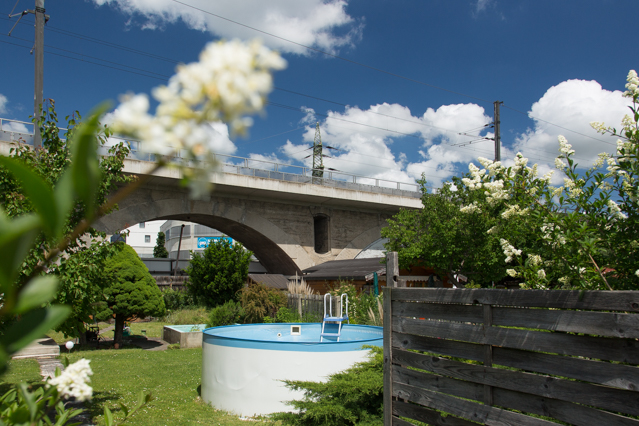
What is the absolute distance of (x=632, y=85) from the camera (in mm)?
3314

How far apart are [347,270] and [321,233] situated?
25.1ft

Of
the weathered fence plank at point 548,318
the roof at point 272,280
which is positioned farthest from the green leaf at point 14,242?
the roof at point 272,280

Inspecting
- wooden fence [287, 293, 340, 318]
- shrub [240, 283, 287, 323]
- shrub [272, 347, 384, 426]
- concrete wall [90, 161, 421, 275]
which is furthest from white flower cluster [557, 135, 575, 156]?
concrete wall [90, 161, 421, 275]

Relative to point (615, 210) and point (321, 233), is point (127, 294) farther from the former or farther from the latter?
point (321, 233)

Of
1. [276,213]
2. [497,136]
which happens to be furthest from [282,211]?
[497,136]

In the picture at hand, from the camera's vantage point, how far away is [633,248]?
3227 mm

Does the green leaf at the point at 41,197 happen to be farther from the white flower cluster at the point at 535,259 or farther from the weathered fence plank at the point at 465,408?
the white flower cluster at the point at 535,259

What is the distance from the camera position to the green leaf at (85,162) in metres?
0.39

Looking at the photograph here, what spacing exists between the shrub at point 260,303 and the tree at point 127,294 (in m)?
3.15

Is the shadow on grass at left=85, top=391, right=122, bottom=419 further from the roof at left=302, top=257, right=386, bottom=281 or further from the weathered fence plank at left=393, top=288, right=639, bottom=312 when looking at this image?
the roof at left=302, top=257, right=386, bottom=281

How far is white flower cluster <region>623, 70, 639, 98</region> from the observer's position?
3305 mm

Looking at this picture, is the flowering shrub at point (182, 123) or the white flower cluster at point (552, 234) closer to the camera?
the flowering shrub at point (182, 123)

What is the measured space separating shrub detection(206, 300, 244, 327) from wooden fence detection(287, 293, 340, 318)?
1.96 m

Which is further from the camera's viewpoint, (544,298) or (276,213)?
(276,213)
